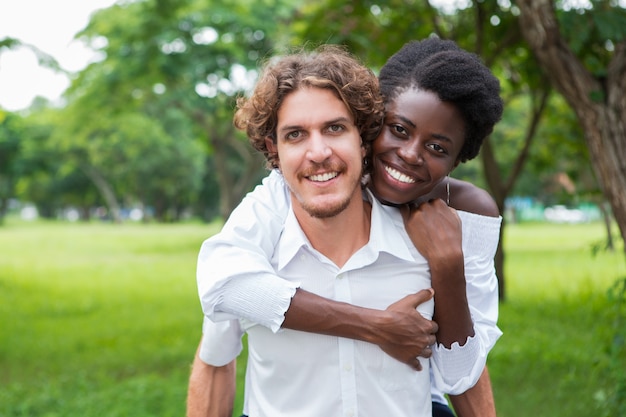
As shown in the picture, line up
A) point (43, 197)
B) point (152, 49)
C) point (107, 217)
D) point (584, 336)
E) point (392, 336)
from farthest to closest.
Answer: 1. point (107, 217)
2. point (43, 197)
3. point (152, 49)
4. point (584, 336)
5. point (392, 336)

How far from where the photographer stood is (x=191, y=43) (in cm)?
1443

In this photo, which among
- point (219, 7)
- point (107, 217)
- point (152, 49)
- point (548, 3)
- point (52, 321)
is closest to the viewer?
point (548, 3)

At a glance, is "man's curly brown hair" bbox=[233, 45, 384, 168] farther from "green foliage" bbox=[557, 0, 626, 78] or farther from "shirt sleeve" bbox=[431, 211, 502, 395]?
"green foliage" bbox=[557, 0, 626, 78]

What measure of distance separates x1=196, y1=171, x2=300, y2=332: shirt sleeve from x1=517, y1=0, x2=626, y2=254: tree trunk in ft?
10.3

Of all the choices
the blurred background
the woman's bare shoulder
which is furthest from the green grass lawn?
the woman's bare shoulder

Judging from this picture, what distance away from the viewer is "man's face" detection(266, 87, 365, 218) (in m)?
2.14

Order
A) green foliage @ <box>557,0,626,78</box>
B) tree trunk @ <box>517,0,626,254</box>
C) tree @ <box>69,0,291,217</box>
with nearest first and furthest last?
tree trunk @ <box>517,0,626,254</box>
green foliage @ <box>557,0,626,78</box>
tree @ <box>69,0,291,217</box>

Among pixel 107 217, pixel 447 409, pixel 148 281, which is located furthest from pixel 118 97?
pixel 107 217

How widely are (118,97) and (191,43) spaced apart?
2.99 metres

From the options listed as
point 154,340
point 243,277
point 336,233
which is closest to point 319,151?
point 336,233

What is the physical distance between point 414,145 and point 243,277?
0.69 metres

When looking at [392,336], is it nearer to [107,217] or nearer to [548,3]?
[548,3]

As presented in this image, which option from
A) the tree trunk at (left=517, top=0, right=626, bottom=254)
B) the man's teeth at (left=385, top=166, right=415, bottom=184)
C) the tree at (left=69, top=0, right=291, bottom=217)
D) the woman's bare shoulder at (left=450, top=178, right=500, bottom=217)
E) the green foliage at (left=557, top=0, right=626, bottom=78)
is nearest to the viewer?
the man's teeth at (left=385, top=166, right=415, bottom=184)

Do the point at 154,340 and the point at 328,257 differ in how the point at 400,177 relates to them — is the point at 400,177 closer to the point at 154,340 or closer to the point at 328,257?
the point at 328,257
